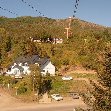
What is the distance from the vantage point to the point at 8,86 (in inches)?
3142

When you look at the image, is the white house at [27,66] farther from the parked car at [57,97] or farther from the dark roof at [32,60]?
the parked car at [57,97]

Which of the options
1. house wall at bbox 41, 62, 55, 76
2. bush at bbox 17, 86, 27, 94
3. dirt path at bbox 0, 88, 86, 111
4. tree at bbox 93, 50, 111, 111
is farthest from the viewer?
house wall at bbox 41, 62, 55, 76

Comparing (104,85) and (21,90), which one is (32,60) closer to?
(21,90)

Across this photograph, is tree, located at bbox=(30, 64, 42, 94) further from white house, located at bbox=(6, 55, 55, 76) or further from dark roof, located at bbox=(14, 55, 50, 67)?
dark roof, located at bbox=(14, 55, 50, 67)

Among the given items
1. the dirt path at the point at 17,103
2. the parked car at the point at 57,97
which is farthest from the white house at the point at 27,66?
the dirt path at the point at 17,103

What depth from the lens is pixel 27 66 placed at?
302ft

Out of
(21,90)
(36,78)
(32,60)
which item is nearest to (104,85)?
(36,78)

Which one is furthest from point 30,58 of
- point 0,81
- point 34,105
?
point 34,105

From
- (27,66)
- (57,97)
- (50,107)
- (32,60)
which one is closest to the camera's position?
(50,107)

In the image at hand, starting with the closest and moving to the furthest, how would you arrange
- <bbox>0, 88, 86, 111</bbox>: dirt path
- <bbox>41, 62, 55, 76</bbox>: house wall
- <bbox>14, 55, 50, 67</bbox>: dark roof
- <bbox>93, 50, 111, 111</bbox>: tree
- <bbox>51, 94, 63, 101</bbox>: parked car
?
<bbox>93, 50, 111, 111</bbox>: tree, <bbox>0, 88, 86, 111</bbox>: dirt path, <bbox>51, 94, 63, 101</bbox>: parked car, <bbox>41, 62, 55, 76</bbox>: house wall, <bbox>14, 55, 50, 67</bbox>: dark roof

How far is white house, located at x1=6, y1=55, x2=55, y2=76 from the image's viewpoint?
296ft

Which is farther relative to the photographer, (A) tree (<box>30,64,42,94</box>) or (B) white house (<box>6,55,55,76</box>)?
(B) white house (<box>6,55,55,76</box>)

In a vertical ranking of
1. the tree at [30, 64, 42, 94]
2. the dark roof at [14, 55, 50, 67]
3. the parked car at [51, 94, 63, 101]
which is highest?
the dark roof at [14, 55, 50, 67]

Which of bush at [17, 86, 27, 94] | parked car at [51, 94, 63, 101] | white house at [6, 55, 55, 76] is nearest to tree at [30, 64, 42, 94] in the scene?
bush at [17, 86, 27, 94]
